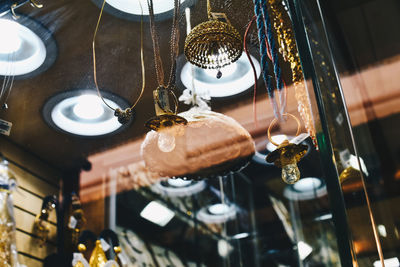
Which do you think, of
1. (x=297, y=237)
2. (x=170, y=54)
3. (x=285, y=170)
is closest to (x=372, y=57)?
(x=297, y=237)

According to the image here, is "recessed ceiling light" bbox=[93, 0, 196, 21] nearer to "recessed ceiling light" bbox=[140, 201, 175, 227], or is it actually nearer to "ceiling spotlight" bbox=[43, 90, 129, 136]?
"ceiling spotlight" bbox=[43, 90, 129, 136]

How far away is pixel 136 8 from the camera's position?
3.67 feet

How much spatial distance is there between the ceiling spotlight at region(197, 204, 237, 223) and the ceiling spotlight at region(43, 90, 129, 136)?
111 centimetres

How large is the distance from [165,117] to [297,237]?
6.80 feet

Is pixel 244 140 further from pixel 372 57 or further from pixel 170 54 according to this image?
pixel 372 57

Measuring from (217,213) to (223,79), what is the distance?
154cm

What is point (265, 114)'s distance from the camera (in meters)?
0.90

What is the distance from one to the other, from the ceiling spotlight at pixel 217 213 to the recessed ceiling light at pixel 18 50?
1377 millimetres

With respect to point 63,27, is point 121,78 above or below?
below

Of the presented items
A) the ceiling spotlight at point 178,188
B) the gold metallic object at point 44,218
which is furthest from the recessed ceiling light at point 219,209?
the gold metallic object at point 44,218

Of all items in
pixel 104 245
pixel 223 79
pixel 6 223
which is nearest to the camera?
pixel 223 79

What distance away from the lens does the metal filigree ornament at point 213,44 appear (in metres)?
0.79

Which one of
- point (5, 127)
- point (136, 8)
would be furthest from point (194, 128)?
point (5, 127)

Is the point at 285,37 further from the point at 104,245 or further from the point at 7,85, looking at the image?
the point at 104,245
